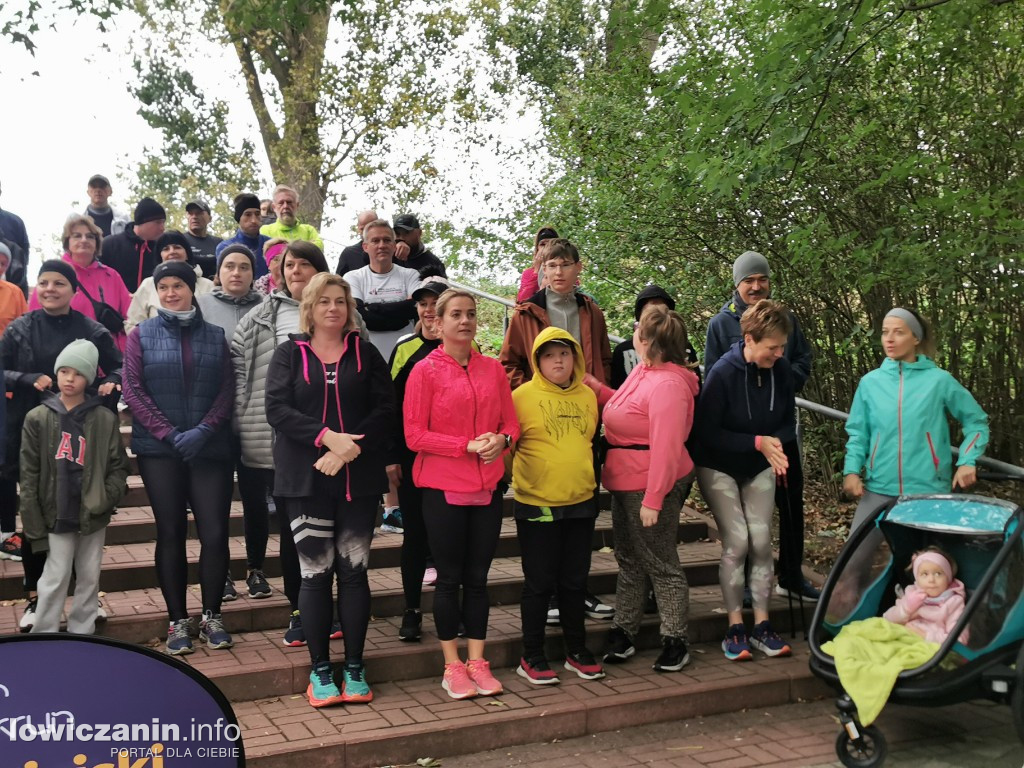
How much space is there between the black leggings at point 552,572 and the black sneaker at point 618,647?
303 millimetres

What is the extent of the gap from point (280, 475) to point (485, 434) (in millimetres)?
1018

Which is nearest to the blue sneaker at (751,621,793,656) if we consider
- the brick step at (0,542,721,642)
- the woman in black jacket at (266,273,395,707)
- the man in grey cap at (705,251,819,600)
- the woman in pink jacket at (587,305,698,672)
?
the man in grey cap at (705,251,819,600)

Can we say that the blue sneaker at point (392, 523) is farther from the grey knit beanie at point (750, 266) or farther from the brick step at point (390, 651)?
the grey knit beanie at point (750, 266)

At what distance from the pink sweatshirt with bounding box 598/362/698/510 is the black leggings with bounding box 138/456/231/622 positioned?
6.84ft

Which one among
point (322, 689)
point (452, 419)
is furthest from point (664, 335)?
point (322, 689)

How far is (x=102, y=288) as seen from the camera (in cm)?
807

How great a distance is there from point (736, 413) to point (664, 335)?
0.66m

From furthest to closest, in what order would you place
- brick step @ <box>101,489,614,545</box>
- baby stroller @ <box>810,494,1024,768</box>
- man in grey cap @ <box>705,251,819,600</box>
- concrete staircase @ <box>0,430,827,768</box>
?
brick step @ <box>101,489,614,545</box> → man in grey cap @ <box>705,251,819,600</box> → concrete staircase @ <box>0,430,827,768</box> → baby stroller @ <box>810,494,1024,768</box>

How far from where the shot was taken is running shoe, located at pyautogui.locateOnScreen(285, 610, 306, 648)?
18.4 feet

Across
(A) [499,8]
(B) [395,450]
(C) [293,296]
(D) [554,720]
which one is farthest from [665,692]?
(A) [499,8]

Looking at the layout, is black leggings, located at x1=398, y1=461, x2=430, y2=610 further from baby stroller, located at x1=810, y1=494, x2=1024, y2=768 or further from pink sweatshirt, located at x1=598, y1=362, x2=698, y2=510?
baby stroller, located at x1=810, y1=494, x2=1024, y2=768

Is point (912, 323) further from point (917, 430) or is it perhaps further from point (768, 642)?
point (768, 642)

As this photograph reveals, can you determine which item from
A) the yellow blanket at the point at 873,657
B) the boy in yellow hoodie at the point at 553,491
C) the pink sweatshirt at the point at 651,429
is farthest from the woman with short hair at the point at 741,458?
the yellow blanket at the point at 873,657

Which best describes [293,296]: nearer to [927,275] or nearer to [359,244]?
[359,244]
